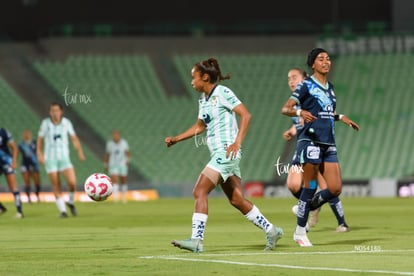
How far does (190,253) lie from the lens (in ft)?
42.9

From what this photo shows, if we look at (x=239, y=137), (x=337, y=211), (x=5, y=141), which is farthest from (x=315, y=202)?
(x=5, y=141)

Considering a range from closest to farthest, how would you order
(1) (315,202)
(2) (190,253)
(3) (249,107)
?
(2) (190,253), (1) (315,202), (3) (249,107)

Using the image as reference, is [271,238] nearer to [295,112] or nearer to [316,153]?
[316,153]

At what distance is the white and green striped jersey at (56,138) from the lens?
80.7 ft

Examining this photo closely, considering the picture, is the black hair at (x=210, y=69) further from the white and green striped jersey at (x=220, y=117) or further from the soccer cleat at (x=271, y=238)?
the soccer cleat at (x=271, y=238)

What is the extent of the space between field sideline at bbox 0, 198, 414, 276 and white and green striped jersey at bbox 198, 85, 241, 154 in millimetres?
1329

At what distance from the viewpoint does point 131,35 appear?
48.1m

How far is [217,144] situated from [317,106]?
157 centimetres

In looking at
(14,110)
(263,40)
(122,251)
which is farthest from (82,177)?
(122,251)

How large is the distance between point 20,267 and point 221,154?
2908mm

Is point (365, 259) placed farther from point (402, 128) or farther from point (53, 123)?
point (402, 128)

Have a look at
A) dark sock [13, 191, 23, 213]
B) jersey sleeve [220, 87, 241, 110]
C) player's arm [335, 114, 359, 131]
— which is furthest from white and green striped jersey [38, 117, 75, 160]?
jersey sleeve [220, 87, 241, 110]

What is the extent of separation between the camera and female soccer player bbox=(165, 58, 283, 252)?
13.1 m

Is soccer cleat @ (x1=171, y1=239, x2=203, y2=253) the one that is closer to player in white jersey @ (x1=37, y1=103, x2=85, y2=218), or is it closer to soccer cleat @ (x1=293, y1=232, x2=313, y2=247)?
soccer cleat @ (x1=293, y1=232, x2=313, y2=247)
